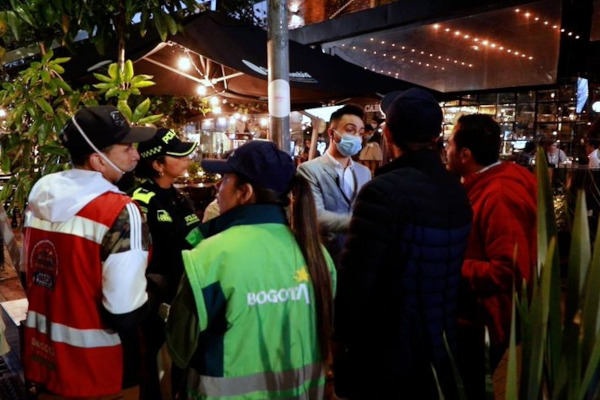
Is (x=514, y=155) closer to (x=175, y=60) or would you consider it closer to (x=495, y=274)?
(x=175, y=60)

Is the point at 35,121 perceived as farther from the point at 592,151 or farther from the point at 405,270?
the point at 592,151

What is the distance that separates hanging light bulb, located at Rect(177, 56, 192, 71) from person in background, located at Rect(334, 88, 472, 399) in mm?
4489

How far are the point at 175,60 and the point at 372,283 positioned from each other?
4983 mm

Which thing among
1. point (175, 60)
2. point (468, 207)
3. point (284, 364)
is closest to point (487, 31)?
point (175, 60)

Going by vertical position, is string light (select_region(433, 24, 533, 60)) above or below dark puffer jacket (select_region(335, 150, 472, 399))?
above

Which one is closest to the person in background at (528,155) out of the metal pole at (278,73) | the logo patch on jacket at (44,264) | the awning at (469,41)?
the awning at (469,41)

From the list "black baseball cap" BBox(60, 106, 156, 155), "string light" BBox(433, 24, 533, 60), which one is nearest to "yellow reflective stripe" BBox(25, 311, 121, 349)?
"black baseball cap" BBox(60, 106, 156, 155)

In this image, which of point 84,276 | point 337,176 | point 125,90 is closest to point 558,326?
point 84,276

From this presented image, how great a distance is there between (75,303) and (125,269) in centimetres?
29

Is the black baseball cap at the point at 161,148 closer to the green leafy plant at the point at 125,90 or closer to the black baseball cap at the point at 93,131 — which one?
the green leafy plant at the point at 125,90

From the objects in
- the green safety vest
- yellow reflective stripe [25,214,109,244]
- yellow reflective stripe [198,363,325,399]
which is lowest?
yellow reflective stripe [198,363,325,399]

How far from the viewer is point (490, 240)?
240cm

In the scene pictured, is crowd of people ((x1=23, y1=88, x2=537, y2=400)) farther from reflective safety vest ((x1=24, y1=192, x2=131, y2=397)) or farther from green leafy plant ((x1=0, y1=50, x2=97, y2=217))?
green leafy plant ((x1=0, y1=50, x2=97, y2=217))

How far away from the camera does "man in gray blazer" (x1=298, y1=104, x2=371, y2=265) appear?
135 inches
